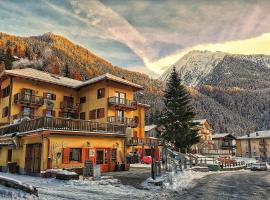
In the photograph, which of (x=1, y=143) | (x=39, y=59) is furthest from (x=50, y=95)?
(x=39, y=59)

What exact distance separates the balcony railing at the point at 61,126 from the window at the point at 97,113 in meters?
12.3

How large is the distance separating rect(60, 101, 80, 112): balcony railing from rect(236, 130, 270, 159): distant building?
73378mm

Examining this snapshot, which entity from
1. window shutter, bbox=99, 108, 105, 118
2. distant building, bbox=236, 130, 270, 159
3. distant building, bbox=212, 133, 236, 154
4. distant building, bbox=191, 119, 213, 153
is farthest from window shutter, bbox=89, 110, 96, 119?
distant building, bbox=236, 130, 270, 159

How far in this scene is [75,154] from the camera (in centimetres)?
2869

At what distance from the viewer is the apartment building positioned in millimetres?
27469

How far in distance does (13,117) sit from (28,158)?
15.0 meters

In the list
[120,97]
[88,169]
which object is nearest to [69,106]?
[120,97]

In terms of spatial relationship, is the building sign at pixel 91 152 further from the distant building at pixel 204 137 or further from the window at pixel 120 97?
the distant building at pixel 204 137

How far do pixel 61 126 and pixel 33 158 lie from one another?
4.24m

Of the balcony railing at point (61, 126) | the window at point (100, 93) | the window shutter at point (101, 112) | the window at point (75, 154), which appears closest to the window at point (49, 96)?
the window at point (100, 93)

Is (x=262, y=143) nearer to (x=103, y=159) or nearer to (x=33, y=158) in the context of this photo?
(x=103, y=159)

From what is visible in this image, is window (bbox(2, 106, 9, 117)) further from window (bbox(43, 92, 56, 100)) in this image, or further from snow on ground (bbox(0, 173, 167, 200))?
snow on ground (bbox(0, 173, 167, 200))

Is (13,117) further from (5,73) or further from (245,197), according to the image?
(245,197)

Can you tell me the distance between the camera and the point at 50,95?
4647cm
